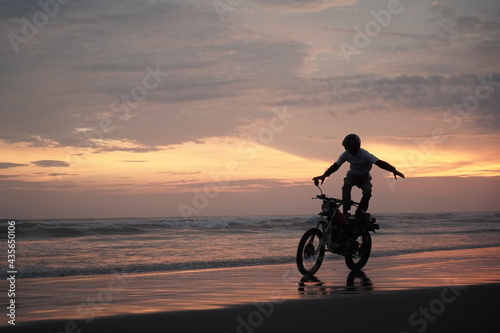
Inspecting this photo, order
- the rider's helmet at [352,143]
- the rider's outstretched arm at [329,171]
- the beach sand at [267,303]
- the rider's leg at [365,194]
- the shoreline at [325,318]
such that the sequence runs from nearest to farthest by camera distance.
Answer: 1. the shoreline at [325,318]
2. the beach sand at [267,303]
3. the rider's helmet at [352,143]
4. the rider's outstretched arm at [329,171]
5. the rider's leg at [365,194]

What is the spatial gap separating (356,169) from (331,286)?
301 centimetres

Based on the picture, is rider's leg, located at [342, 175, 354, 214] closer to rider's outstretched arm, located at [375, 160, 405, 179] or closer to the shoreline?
rider's outstretched arm, located at [375, 160, 405, 179]

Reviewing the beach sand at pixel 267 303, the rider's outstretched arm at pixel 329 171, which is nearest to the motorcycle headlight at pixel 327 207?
the rider's outstretched arm at pixel 329 171

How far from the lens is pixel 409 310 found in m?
4.88

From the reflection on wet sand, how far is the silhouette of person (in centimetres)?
156

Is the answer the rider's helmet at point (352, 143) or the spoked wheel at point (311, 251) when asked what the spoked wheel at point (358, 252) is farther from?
the rider's helmet at point (352, 143)

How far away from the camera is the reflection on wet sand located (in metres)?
6.61

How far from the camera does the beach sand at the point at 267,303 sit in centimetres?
435

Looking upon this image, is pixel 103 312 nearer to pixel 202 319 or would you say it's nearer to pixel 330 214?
pixel 202 319

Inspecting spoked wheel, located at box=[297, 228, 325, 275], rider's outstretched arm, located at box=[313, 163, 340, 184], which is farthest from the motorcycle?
rider's outstretched arm, located at box=[313, 163, 340, 184]

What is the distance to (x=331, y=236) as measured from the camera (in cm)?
912

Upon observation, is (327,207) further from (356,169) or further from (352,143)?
(352,143)

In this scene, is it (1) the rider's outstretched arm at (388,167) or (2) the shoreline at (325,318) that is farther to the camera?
(1) the rider's outstretched arm at (388,167)

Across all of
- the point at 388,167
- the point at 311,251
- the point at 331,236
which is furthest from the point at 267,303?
the point at 388,167
